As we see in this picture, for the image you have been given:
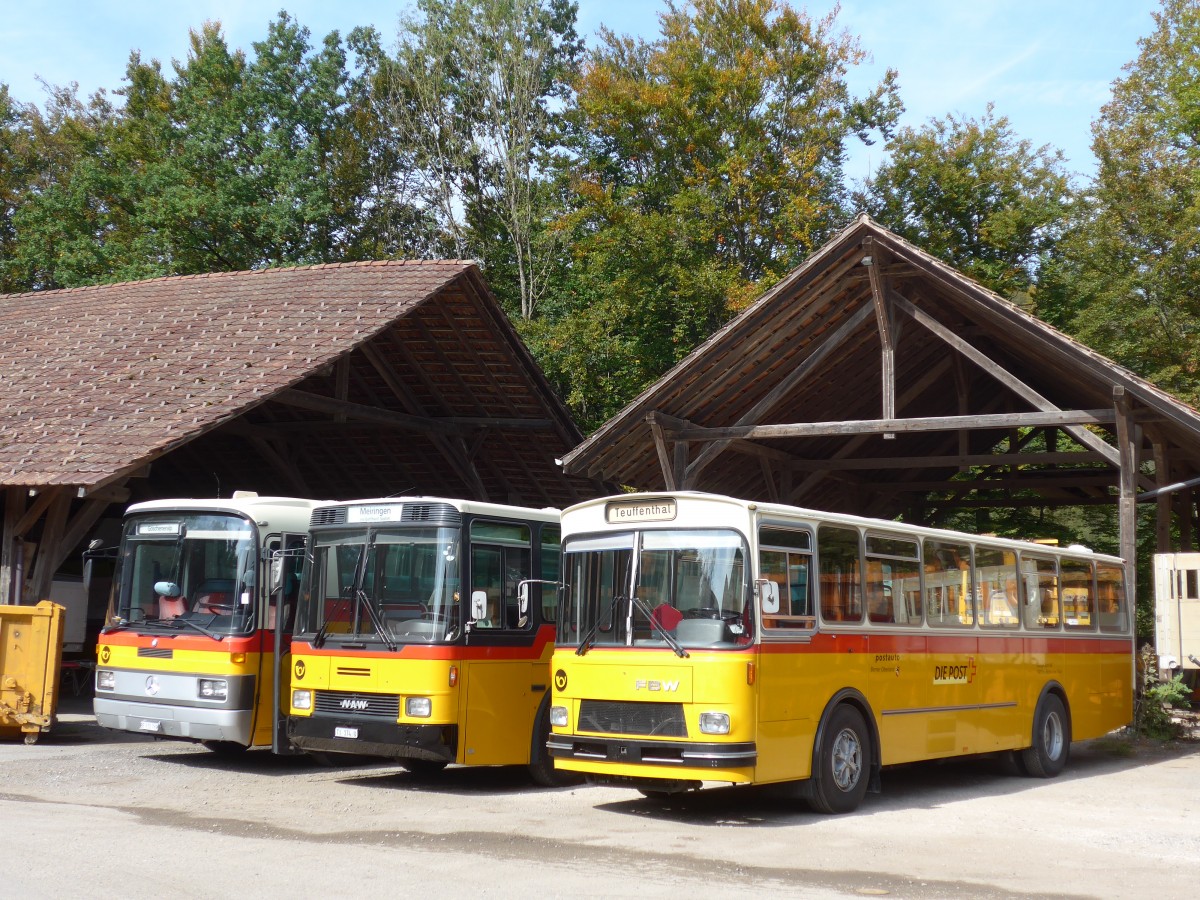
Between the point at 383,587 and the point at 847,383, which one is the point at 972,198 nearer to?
the point at 847,383

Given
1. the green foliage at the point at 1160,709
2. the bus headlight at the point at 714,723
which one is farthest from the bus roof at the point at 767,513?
the green foliage at the point at 1160,709

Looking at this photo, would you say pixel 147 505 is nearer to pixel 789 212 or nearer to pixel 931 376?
pixel 931 376

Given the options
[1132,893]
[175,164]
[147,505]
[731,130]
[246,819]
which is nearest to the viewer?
[1132,893]

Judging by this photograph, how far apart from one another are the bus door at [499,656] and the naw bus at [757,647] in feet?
3.48

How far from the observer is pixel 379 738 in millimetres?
10922

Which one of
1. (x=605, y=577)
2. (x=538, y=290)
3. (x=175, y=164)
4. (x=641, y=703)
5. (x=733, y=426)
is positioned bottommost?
(x=641, y=703)

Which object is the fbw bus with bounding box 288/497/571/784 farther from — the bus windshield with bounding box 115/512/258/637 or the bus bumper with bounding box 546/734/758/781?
the bus bumper with bounding box 546/734/758/781

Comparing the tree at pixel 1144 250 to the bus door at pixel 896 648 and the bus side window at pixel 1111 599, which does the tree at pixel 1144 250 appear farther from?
the bus door at pixel 896 648

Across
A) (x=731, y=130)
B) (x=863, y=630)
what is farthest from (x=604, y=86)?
(x=863, y=630)

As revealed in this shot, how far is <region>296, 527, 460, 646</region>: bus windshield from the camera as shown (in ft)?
36.2

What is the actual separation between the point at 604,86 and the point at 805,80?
507 centimetres

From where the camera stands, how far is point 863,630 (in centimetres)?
1050

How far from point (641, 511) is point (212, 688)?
475 cm

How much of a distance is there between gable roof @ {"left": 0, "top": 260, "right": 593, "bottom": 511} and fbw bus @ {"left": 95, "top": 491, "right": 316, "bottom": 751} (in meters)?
2.20
